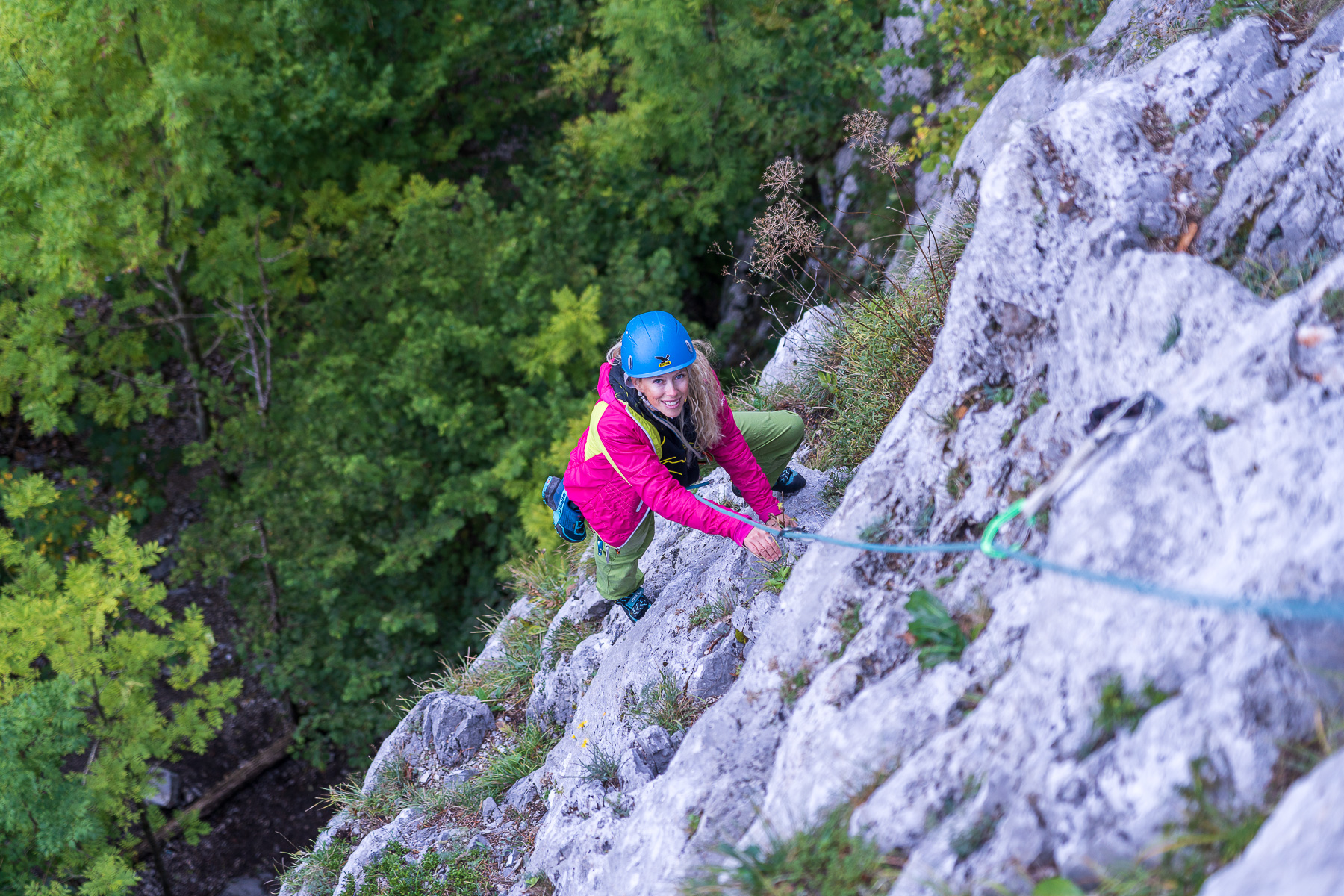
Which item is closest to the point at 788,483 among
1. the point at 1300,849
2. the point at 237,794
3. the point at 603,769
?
the point at 603,769

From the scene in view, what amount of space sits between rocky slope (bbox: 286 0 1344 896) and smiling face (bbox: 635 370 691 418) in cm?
98

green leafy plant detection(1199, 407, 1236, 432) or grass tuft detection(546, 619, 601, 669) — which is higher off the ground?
green leafy plant detection(1199, 407, 1236, 432)

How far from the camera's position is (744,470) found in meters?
4.48

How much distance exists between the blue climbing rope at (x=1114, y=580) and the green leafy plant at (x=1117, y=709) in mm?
246

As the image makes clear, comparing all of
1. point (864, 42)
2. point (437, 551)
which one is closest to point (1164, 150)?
point (864, 42)

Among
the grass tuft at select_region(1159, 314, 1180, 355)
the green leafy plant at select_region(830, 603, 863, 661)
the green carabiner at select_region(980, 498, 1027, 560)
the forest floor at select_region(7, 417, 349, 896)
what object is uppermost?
the grass tuft at select_region(1159, 314, 1180, 355)

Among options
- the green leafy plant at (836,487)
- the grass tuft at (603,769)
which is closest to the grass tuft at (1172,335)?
the green leafy plant at (836,487)

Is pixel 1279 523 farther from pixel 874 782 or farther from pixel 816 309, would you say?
pixel 816 309

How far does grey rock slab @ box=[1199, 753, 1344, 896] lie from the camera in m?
1.65

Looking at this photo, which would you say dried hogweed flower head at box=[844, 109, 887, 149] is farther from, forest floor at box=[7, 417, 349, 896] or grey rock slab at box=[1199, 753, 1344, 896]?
forest floor at box=[7, 417, 349, 896]

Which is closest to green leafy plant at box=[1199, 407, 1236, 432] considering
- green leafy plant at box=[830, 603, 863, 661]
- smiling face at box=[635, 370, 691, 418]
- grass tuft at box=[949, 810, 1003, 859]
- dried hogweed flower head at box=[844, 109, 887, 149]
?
grass tuft at box=[949, 810, 1003, 859]

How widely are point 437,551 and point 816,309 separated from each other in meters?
7.41

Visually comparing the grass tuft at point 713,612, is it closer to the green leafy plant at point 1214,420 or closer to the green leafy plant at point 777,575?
the green leafy plant at point 777,575

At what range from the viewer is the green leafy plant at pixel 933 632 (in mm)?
2787
